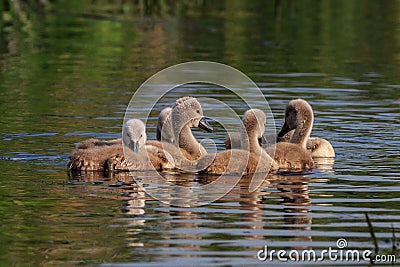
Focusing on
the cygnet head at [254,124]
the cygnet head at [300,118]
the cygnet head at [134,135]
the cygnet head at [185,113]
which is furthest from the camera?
the cygnet head at [300,118]

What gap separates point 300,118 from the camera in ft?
34.7

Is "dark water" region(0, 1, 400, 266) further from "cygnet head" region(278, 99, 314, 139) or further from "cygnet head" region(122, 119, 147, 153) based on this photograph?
"cygnet head" region(278, 99, 314, 139)

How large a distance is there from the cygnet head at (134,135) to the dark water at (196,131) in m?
0.40

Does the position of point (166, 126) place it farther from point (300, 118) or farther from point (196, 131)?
point (196, 131)

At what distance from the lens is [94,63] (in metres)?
17.7

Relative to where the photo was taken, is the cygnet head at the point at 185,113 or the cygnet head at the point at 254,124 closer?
the cygnet head at the point at 254,124

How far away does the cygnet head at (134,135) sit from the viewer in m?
9.34

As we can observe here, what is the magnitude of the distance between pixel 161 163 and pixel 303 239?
291cm

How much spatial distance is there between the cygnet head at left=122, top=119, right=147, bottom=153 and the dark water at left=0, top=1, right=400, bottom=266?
40 centimetres

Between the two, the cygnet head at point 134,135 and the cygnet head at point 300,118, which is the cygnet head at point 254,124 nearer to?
the cygnet head at point 300,118

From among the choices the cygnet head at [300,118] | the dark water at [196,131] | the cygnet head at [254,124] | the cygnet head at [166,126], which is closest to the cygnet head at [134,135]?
the dark water at [196,131]

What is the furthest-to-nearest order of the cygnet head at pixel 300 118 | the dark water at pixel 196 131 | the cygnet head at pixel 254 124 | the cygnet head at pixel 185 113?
the cygnet head at pixel 300 118 → the cygnet head at pixel 185 113 → the cygnet head at pixel 254 124 → the dark water at pixel 196 131

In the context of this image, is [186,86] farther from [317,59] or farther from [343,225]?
[343,225]

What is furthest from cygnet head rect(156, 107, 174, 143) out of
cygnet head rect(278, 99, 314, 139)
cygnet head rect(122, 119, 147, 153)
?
cygnet head rect(278, 99, 314, 139)
